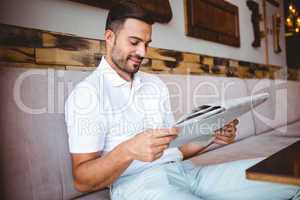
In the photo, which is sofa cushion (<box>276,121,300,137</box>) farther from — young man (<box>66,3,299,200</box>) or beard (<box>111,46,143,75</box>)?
beard (<box>111,46,143,75</box>)

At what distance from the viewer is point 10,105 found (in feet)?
3.86

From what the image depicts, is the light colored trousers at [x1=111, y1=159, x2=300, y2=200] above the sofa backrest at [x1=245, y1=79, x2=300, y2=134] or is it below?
below

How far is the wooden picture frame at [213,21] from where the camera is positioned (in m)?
2.73

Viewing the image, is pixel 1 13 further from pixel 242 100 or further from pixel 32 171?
pixel 242 100

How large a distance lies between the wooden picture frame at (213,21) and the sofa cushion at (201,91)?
53 centimetres

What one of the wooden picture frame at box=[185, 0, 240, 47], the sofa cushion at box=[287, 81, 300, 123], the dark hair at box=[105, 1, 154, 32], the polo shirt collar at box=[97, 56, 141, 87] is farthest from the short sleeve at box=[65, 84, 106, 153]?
the sofa cushion at box=[287, 81, 300, 123]

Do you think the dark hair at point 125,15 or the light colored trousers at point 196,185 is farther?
the dark hair at point 125,15

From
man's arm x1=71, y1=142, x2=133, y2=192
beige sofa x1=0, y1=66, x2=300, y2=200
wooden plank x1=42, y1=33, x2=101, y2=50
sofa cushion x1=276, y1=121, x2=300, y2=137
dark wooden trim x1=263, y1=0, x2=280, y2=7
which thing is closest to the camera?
man's arm x1=71, y1=142, x2=133, y2=192

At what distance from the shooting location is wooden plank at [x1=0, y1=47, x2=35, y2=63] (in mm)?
1384

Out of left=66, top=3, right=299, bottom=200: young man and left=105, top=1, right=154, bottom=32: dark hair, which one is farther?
left=105, top=1, right=154, bottom=32: dark hair

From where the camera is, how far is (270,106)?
3227 mm

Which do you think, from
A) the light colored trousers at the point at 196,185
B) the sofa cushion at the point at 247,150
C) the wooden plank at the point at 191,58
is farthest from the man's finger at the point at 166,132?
the wooden plank at the point at 191,58

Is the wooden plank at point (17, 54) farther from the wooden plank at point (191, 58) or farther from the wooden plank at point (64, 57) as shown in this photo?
the wooden plank at point (191, 58)

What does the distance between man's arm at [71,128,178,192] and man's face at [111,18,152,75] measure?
48cm
